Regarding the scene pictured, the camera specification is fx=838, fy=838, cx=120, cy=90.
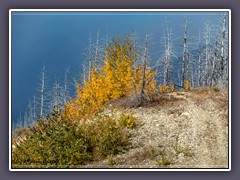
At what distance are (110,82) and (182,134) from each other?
1.12 m

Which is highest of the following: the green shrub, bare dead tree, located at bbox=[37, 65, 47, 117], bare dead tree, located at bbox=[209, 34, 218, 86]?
bare dead tree, located at bbox=[209, 34, 218, 86]

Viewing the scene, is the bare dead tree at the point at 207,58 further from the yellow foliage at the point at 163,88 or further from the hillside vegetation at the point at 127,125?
the yellow foliage at the point at 163,88

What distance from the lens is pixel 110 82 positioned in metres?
10.4

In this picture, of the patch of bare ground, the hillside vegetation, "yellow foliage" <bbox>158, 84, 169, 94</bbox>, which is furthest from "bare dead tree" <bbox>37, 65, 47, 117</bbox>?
"yellow foliage" <bbox>158, 84, 169, 94</bbox>

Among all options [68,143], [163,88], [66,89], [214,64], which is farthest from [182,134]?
[66,89]

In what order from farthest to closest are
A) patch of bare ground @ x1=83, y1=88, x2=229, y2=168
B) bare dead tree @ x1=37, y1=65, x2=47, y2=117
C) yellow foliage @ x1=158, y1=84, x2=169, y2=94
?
yellow foliage @ x1=158, y1=84, x2=169, y2=94, bare dead tree @ x1=37, y1=65, x2=47, y2=117, patch of bare ground @ x1=83, y1=88, x2=229, y2=168

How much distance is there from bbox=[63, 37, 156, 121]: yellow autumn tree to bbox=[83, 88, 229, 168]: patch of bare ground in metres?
0.34

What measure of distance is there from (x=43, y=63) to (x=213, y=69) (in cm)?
207

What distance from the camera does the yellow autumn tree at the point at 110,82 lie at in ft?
33.9

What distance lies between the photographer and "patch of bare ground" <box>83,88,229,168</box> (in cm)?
991

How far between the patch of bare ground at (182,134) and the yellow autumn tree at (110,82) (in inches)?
13.4

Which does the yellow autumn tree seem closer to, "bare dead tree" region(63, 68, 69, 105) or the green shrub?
"bare dead tree" region(63, 68, 69, 105)

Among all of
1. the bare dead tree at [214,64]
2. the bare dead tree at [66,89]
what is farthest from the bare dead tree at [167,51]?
the bare dead tree at [66,89]
